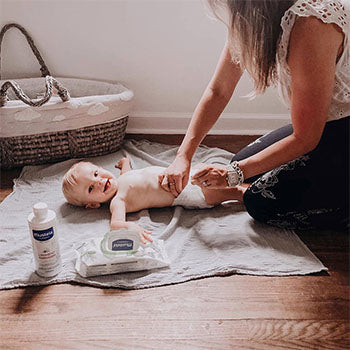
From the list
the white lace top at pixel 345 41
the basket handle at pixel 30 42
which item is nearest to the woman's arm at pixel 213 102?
the white lace top at pixel 345 41

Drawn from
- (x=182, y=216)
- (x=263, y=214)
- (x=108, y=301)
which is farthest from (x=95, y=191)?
(x=263, y=214)

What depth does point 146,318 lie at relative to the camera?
41.9 inches

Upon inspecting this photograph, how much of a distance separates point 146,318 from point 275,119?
1492 millimetres

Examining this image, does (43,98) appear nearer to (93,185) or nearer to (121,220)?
(93,185)

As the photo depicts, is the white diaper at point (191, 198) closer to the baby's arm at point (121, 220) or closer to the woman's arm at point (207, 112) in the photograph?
the woman's arm at point (207, 112)

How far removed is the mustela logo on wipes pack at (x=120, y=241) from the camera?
1.18m

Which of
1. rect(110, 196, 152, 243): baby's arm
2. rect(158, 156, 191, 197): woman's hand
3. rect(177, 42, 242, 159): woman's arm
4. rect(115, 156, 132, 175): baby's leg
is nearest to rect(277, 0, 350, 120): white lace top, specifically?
rect(177, 42, 242, 159): woman's arm

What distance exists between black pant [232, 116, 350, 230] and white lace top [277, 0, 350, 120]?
0.09 m

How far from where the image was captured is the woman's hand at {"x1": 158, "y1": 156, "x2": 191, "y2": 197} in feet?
4.39

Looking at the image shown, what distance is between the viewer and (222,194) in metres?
1.50

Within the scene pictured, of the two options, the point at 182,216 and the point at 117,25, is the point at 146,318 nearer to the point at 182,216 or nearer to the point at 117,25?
the point at 182,216

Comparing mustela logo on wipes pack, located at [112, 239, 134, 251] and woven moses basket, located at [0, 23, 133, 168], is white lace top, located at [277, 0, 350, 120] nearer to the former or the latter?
mustela logo on wipes pack, located at [112, 239, 134, 251]

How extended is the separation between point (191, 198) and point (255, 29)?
67cm

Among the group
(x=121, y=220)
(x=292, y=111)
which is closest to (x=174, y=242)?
(x=121, y=220)
